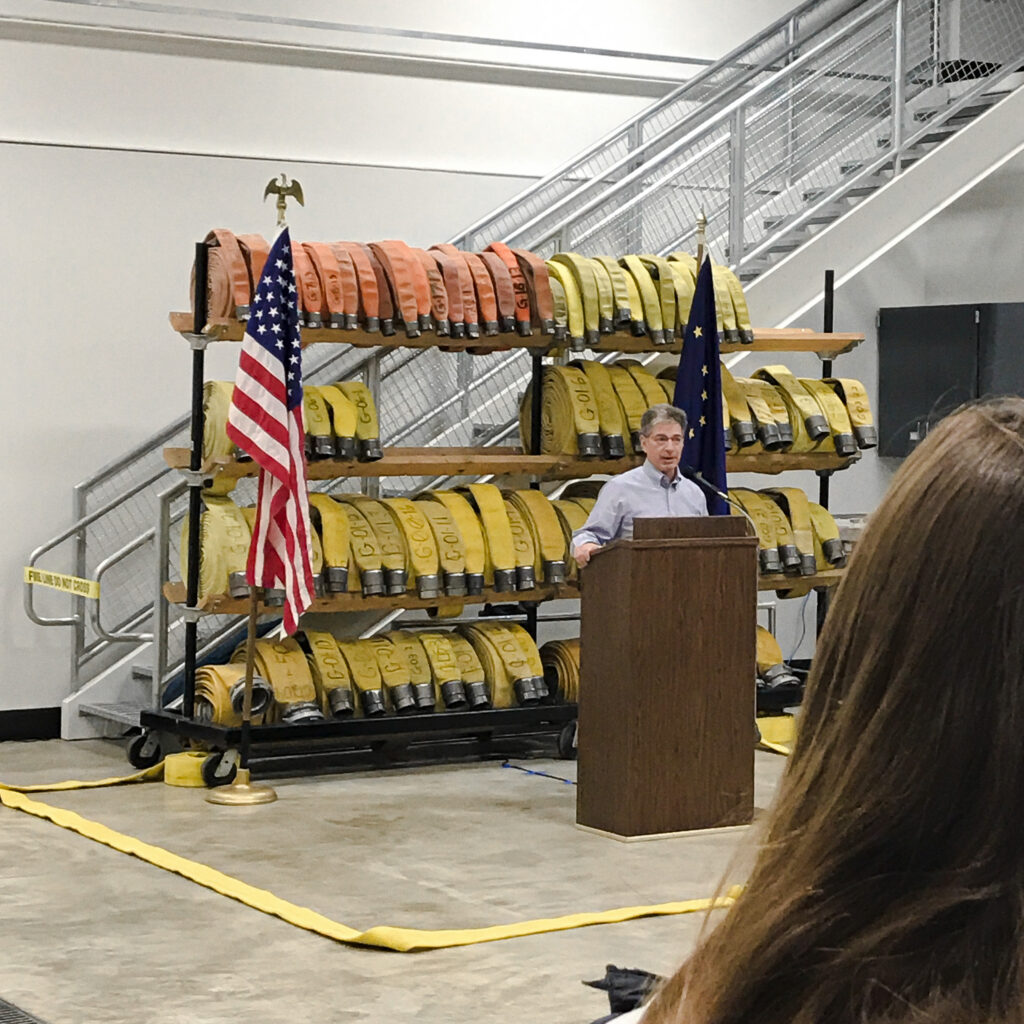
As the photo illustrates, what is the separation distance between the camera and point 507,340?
28.3ft

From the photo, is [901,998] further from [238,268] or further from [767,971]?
[238,268]

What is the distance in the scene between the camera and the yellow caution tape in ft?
27.9

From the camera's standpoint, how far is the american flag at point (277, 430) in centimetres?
738

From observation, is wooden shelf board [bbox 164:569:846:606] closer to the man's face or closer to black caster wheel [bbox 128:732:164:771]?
black caster wheel [bbox 128:732:164:771]

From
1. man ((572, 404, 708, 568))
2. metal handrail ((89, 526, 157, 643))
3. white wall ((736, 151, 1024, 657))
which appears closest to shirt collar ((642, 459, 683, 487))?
man ((572, 404, 708, 568))

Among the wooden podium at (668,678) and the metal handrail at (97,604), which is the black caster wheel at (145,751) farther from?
the wooden podium at (668,678)

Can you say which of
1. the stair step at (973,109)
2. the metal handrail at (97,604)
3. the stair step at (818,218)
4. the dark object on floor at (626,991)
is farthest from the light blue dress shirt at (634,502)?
the dark object on floor at (626,991)

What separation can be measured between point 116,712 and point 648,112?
482 cm

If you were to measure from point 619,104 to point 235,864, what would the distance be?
6.33 m

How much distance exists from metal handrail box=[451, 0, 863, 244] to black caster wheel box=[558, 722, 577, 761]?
112 inches

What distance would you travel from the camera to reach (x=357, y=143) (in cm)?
1017

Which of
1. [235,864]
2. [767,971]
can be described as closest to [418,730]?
[235,864]

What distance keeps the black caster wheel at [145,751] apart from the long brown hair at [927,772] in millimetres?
7801

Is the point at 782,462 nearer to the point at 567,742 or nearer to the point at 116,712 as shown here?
the point at 567,742
